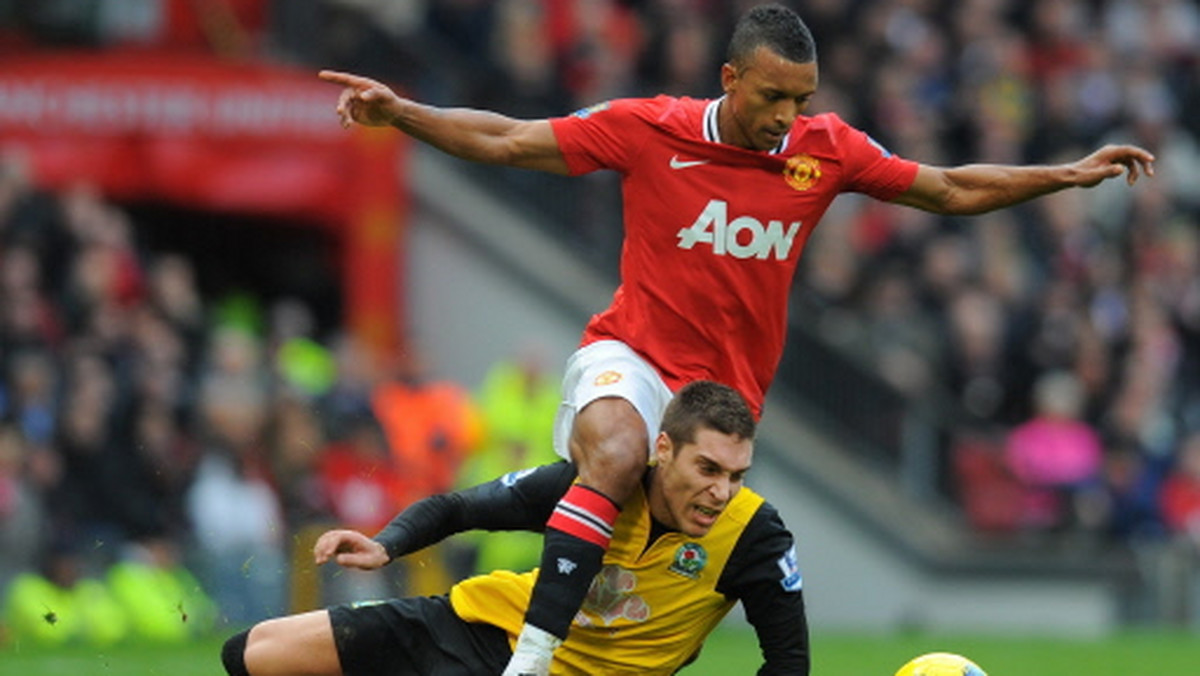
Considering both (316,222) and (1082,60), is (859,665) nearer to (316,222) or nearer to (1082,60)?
(316,222)

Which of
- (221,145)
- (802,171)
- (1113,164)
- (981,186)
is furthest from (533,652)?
(221,145)

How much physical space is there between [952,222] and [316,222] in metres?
5.00

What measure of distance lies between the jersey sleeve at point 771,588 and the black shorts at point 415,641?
0.82 metres

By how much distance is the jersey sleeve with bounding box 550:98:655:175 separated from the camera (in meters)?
8.59

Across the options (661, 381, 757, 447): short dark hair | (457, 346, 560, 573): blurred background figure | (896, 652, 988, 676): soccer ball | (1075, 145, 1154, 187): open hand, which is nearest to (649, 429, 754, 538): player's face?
(661, 381, 757, 447): short dark hair

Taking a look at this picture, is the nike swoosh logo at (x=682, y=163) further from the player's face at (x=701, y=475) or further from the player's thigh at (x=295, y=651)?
the player's thigh at (x=295, y=651)

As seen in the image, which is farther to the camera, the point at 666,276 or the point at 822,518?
the point at 822,518

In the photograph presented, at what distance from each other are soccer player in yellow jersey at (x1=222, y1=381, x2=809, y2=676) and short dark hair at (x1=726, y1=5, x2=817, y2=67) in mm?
1190

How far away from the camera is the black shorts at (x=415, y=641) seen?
8.11 meters

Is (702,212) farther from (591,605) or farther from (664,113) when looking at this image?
(591,605)

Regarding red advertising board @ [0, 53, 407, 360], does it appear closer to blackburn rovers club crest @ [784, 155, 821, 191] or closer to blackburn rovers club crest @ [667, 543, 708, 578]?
blackburn rovers club crest @ [784, 155, 821, 191]

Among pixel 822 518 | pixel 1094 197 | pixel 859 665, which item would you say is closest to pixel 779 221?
pixel 859 665

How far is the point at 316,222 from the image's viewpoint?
1922cm

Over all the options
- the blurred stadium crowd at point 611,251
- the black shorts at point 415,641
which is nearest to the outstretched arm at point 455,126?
the black shorts at point 415,641
